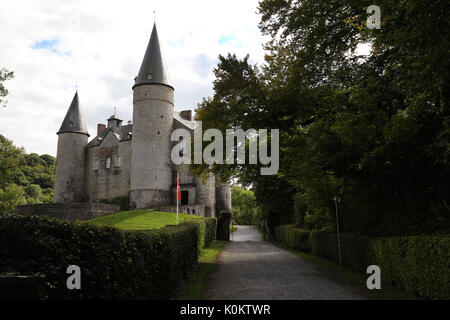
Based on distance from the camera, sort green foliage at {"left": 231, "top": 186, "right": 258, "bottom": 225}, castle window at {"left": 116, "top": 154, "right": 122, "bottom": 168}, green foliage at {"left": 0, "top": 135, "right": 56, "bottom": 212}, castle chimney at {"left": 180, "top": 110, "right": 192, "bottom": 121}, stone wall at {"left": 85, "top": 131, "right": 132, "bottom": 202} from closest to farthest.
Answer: green foliage at {"left": 0, "top": 135, "right": 56, "bottom": 212}, stone wall at {"left": 85, "top": 131, "right": 132, "bottom": 202}, castle window at {"left": 116, "top": 154, "right": 122, "bottom": 168}, castle chimney at {"left": 180, "top": 110, "right": 192, "bottom": 121}, green foliage at {"left": 231, "top": 186, "right": 258, "bottom": 225}

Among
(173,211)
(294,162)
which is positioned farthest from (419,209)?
(173,211)

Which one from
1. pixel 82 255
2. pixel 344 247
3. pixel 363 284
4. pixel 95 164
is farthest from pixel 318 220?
pixel 95 164

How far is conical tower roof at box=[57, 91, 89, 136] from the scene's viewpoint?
51.5 meters

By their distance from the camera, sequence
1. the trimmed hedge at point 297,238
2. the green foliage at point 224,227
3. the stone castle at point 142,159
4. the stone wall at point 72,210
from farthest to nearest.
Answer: the stone castle at point 142,159, the stone wall at point 72,210, the green foliage at point 224,227, the trimmed hedge at point 297,238

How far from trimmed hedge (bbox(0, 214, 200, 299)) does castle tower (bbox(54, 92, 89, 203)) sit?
48.2 meters

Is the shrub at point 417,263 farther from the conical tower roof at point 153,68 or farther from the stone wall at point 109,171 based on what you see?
the stone wall at point 109,171

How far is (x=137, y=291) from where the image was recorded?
5.75 meters

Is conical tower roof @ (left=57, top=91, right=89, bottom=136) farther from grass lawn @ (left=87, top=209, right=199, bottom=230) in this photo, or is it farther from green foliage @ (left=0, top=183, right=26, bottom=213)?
grass lawn @ (left=87, top=209, right=199, bottom=230)

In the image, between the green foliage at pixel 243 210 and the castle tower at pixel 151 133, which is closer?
the castle tower at pixel 151 133

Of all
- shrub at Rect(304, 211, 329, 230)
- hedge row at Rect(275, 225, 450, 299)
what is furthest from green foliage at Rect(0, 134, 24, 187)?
hedge row at Rect(275, 225, 450, 299)

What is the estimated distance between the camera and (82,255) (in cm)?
416

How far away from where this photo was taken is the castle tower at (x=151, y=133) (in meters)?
40.4
